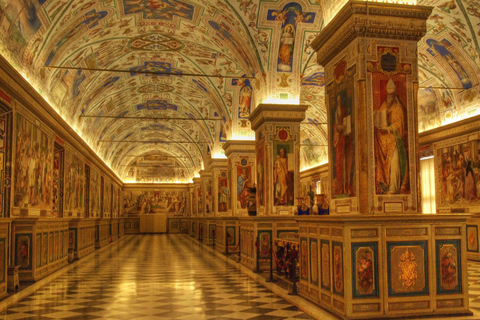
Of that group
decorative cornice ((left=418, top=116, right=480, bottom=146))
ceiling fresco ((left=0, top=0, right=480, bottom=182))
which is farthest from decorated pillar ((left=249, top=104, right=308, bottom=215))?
decorative cornice ((left=418, top=116, right=480, bottom=146))

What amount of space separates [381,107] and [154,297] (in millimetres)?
6622

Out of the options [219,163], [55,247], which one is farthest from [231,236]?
[55,247]

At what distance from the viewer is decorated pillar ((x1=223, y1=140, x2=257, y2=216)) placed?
81.2ft

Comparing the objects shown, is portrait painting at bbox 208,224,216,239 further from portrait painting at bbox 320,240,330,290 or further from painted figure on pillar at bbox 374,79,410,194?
painted figure on pillar at bbox 374,79,410,194

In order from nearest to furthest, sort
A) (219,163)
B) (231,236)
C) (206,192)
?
(231,236), (219,163), (206,192)

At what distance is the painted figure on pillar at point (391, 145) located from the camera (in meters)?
9.17

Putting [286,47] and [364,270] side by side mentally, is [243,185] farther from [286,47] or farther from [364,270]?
[364,270]

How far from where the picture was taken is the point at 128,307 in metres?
9.98

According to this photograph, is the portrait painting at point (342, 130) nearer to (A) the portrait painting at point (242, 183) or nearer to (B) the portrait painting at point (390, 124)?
(B) the portrait painting at point (390, 124)

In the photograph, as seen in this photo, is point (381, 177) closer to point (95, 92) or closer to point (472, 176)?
point (472, 176)

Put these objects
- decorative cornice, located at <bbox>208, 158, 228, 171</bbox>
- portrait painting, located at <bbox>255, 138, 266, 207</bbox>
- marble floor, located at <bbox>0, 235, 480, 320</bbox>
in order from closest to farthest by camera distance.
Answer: marble floor, located at <bbox>0, 235, 480, 320</bbox> < portrait painting, located at <bbox>255, 138, 266, 207</bbox> < decorative cornice, located at <bbox>208, 158, 228, 171</bbox>

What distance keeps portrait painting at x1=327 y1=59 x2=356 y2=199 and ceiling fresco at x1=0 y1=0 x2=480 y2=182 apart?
184cm

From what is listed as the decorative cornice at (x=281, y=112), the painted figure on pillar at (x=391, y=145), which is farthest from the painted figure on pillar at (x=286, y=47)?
the painted figure on pillar at (x=391, y=145)

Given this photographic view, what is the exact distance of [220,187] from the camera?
31047 mm
